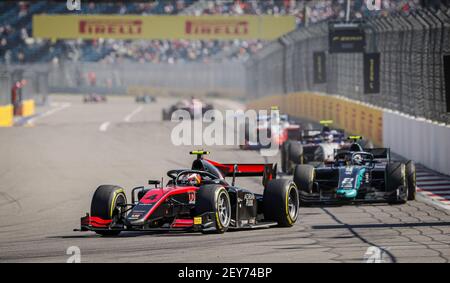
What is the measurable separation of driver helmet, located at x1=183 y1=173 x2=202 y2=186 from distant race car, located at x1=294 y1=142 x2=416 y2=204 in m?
3.35

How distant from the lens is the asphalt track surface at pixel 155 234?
13320mm

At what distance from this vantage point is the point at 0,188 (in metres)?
23.5

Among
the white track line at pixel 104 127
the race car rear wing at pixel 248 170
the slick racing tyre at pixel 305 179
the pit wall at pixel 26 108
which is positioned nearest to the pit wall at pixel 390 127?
the slick racing tyre at pixel 305 179

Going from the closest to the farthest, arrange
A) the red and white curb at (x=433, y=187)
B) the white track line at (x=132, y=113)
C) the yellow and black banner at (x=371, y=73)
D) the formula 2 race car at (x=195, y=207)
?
the formula 2 race car at (x=195, y=207) < the red and white curb at (x=433, y=187) < the yellow and black banner at (x=371, y=73) < the white track line at (x=132, y=113)

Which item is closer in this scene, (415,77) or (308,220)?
(308,220)

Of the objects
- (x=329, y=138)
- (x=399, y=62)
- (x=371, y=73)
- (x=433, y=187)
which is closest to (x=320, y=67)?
(x=371, y=73)

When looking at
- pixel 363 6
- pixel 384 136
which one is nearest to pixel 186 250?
pixel 384 136

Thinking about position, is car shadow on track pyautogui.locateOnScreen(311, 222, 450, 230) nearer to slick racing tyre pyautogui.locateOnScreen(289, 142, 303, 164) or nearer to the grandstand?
slick racing tyre pyautogui.locateOnScreen(289, 142, 303, 164)

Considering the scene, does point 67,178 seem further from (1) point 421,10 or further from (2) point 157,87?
(2) point 157,87

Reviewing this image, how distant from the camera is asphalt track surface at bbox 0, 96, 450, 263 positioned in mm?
13320

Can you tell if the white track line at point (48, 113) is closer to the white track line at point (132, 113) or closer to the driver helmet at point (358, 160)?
the white track line at point (132, 113)

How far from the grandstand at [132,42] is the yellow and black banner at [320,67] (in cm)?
2376

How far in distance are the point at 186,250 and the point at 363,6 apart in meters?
44.5
